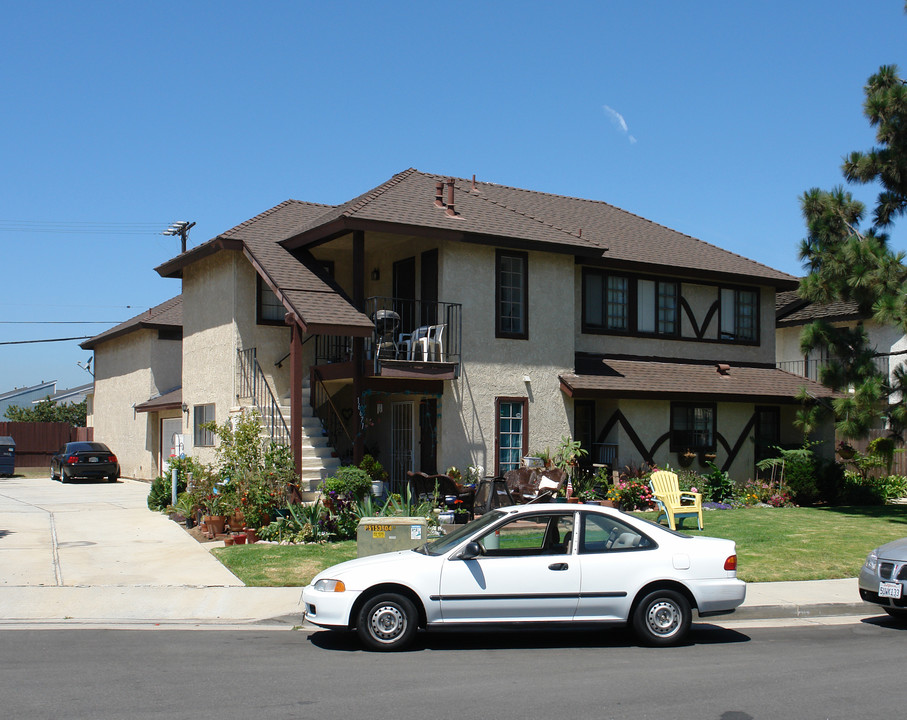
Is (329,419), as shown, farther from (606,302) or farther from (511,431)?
(606,302)

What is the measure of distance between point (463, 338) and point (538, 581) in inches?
387

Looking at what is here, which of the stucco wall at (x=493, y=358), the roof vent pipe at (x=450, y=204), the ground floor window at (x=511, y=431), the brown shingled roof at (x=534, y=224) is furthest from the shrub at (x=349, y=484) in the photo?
the roof vent pipe at (x=450, y=204)

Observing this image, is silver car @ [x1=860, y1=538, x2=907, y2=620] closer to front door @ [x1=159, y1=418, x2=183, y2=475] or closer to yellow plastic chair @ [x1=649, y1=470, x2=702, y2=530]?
yellow plastic chair @ [x1=649, y1=470, x2=702, y2=530]

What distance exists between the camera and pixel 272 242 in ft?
63.7

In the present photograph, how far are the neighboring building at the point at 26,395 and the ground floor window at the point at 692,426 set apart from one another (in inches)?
2612

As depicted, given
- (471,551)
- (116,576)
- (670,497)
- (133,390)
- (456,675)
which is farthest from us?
(133,390)

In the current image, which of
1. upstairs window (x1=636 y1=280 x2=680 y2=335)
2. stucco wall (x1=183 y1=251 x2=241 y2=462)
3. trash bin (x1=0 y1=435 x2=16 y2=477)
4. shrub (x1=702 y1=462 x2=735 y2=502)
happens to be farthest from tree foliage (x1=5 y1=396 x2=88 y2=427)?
shrub (x1=702 y1=462 x2=735 y2=502)

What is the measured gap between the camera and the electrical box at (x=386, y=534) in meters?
11.0

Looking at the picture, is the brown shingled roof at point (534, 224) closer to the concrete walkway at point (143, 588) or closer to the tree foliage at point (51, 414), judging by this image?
the concrete walkway at point (143, 588)

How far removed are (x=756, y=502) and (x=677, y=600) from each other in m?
12.4

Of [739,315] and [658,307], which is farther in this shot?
[739,315]

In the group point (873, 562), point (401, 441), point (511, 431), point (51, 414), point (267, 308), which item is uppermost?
point (267, 308)

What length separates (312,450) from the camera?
57.7ft

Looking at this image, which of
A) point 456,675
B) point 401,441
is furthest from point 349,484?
point 456,675
